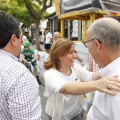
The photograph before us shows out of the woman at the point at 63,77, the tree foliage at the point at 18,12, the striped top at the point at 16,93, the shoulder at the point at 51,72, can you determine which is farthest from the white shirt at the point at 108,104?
the tree foliage at the point at 18,12

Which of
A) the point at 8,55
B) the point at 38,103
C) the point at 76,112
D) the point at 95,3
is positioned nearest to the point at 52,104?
the point at 76,112

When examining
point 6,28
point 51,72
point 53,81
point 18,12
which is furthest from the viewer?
point 18,12

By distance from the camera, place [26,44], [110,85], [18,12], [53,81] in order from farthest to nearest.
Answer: [18,12] < [26,44] < [53,81] < [110,85]

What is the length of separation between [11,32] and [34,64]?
5.91 metres

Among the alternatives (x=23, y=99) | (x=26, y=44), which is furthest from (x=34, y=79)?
(x=26, y=44)

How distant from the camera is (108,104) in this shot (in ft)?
4.00

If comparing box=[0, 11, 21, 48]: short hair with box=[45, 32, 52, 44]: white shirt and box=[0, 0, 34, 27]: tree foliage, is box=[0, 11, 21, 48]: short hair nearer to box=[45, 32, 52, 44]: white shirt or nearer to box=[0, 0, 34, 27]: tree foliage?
box=[45, 32, 52, 44]: white shirt

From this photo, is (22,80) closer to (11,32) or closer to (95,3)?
(11,32)

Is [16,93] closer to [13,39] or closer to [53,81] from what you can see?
[13,39]

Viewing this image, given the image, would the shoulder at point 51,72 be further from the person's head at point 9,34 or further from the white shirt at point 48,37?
the white shirt at point 48,37

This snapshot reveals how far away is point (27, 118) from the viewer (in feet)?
4.37

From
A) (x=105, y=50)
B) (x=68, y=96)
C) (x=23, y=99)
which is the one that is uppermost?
(x=105, y=50)

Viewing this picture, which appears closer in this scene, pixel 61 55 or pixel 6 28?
pixel 6 28

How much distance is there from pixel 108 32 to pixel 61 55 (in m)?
1.06
